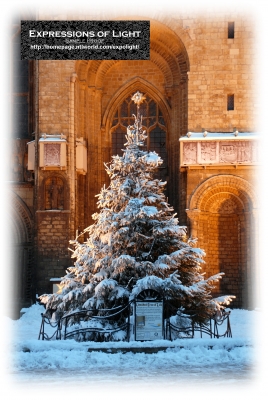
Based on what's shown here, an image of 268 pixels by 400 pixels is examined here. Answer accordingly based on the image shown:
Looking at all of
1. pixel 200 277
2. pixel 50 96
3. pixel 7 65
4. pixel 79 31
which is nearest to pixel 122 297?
pixel 200 277

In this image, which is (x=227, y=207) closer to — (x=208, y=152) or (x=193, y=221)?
(x=193, y=221)

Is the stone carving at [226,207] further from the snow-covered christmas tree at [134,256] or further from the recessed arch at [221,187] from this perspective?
the snow-covered christmas tree at [134,256]

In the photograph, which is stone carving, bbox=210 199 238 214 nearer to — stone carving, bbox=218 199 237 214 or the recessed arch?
stone carving, bbox=218 199 237 214

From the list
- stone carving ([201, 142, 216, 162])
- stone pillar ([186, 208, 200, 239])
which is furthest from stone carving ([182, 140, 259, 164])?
stone pillar ([186, 208, 200, 239])

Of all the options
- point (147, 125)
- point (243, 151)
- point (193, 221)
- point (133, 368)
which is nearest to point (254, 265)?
point (193, 221)

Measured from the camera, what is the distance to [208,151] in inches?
1033

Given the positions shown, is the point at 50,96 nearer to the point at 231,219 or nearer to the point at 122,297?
the point at 231,219

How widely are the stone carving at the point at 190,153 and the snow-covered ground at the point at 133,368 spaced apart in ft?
35.3

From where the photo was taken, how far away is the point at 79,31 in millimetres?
18984

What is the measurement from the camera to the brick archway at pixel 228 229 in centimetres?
2638

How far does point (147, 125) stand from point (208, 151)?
4.34 metres

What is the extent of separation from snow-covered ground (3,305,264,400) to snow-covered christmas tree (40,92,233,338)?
232 cm

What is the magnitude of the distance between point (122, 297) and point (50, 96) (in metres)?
11.2

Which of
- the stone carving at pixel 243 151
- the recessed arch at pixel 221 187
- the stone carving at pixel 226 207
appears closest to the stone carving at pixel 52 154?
the recessed arch at pixel 221 187
